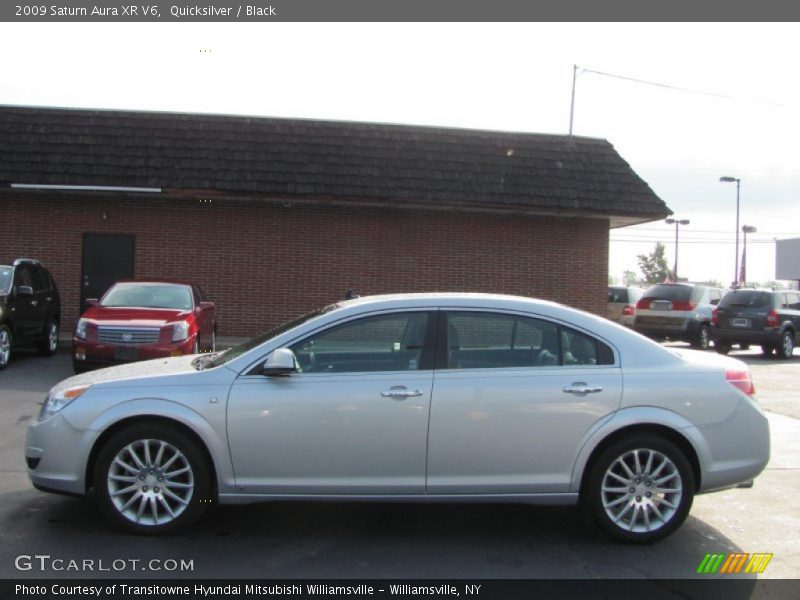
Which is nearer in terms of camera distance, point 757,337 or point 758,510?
point 758,510

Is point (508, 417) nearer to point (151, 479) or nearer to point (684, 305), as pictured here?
point (151, 479)

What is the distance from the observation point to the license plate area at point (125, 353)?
10375 mm

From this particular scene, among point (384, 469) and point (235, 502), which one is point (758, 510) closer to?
point (384, 469)

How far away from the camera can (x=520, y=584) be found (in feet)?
14.6

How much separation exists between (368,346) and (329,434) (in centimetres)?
67

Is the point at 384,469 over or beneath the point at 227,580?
over

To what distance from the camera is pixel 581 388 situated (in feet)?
16.7

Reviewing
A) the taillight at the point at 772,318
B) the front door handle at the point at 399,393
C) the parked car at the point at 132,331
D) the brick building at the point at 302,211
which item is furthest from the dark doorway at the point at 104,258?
the taillight at the point at 772,318

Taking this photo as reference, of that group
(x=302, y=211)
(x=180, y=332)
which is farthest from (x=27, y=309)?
(x=302, y=211)

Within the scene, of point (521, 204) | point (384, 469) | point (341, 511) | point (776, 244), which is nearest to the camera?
point (384, 469)

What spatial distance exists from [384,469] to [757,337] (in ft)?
54.6

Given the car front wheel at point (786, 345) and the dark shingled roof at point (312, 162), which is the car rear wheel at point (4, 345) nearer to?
the dark shingled roof at point (312, 162)

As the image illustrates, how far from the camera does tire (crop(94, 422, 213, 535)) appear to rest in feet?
16.3

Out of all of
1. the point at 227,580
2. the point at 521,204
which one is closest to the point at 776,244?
the point at 521,204
